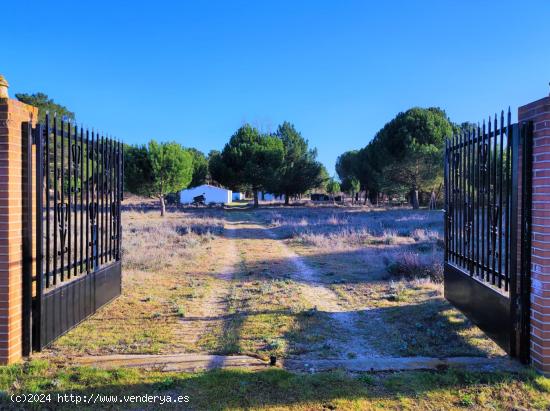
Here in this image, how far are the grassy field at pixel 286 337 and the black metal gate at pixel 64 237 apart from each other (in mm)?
285

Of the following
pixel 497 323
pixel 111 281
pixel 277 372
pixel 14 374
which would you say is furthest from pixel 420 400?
pixel 111 281

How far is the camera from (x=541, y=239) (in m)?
3.63

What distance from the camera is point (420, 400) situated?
10.8ft

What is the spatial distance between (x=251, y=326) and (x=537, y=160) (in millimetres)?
3850

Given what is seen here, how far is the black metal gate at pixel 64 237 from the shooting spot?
4066 millimetres

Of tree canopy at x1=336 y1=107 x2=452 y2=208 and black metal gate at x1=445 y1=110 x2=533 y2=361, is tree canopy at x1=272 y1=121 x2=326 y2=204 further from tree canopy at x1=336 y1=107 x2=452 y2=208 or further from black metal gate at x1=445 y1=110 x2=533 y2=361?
black metal gate at x1=445 y1=110 x2=533 y2=361

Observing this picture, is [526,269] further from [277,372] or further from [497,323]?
[277,372]

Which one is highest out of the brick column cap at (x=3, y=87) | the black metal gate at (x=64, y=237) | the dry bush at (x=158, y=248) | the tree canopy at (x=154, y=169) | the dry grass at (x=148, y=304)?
the tree canopy at (x=154, y=169)

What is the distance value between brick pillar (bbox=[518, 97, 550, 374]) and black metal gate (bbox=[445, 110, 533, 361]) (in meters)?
0.08

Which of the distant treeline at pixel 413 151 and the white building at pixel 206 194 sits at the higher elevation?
the distant treeline at pixel 413 151

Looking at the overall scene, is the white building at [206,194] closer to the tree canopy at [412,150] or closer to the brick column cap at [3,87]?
the tree canopy at [412,150]

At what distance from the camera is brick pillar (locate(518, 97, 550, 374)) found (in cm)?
361

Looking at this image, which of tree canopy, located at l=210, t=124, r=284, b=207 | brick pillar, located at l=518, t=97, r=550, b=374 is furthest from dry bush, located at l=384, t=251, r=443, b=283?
tree canopy, located at l=210, t=124, r=284, b=207

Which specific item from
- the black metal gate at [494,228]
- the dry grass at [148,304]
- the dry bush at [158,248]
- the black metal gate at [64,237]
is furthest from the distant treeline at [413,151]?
the black metal gate at [64,237]
